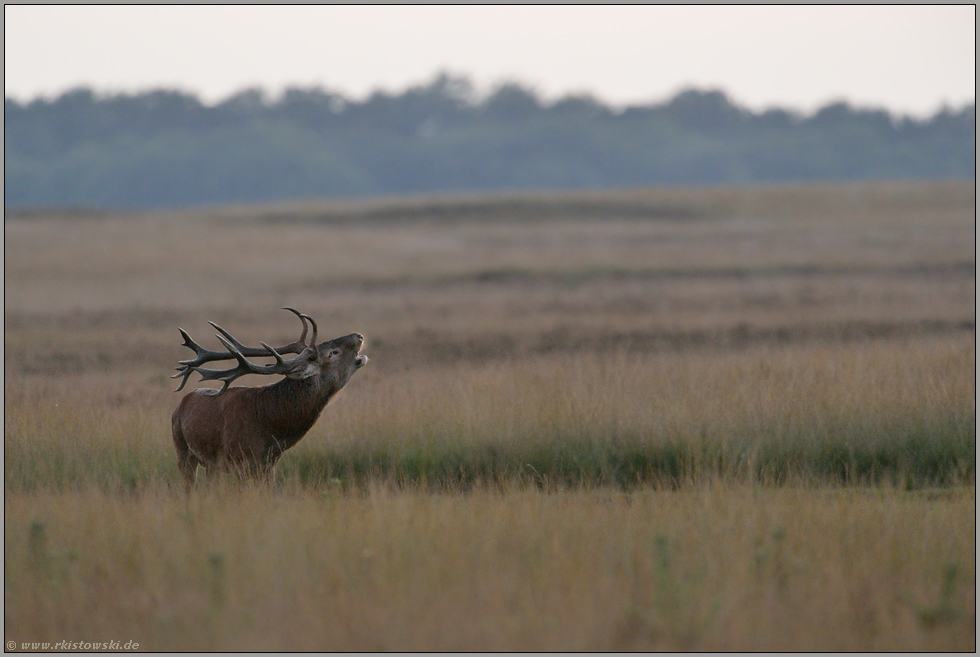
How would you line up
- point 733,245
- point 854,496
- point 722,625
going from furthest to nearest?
1. point 733,245
2. point 854,496
3. point 722,625

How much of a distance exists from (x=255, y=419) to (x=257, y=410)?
7 centimetres

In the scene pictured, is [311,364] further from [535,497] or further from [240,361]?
[535,497]

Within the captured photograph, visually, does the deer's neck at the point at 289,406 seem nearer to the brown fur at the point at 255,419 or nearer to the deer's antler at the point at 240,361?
the brown fur at the point at 255,419

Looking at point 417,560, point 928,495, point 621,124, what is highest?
point 621,124

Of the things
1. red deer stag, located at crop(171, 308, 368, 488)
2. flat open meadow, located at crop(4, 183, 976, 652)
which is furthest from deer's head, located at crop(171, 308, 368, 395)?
flat open meadow, located at crop(4, 183, 976, 652)

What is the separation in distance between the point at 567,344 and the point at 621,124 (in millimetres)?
101115

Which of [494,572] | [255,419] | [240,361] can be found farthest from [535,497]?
[240,361]

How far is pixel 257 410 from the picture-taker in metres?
7.37

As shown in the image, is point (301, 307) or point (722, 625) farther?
point (301, 307)

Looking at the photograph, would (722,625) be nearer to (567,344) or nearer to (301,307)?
(567,344)

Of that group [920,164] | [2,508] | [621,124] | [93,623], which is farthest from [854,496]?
[621,124]

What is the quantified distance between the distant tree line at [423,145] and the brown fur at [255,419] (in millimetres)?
88012

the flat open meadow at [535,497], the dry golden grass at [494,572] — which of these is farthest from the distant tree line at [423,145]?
the dry golden grass at [494,572]

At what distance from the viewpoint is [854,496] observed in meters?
7.43
